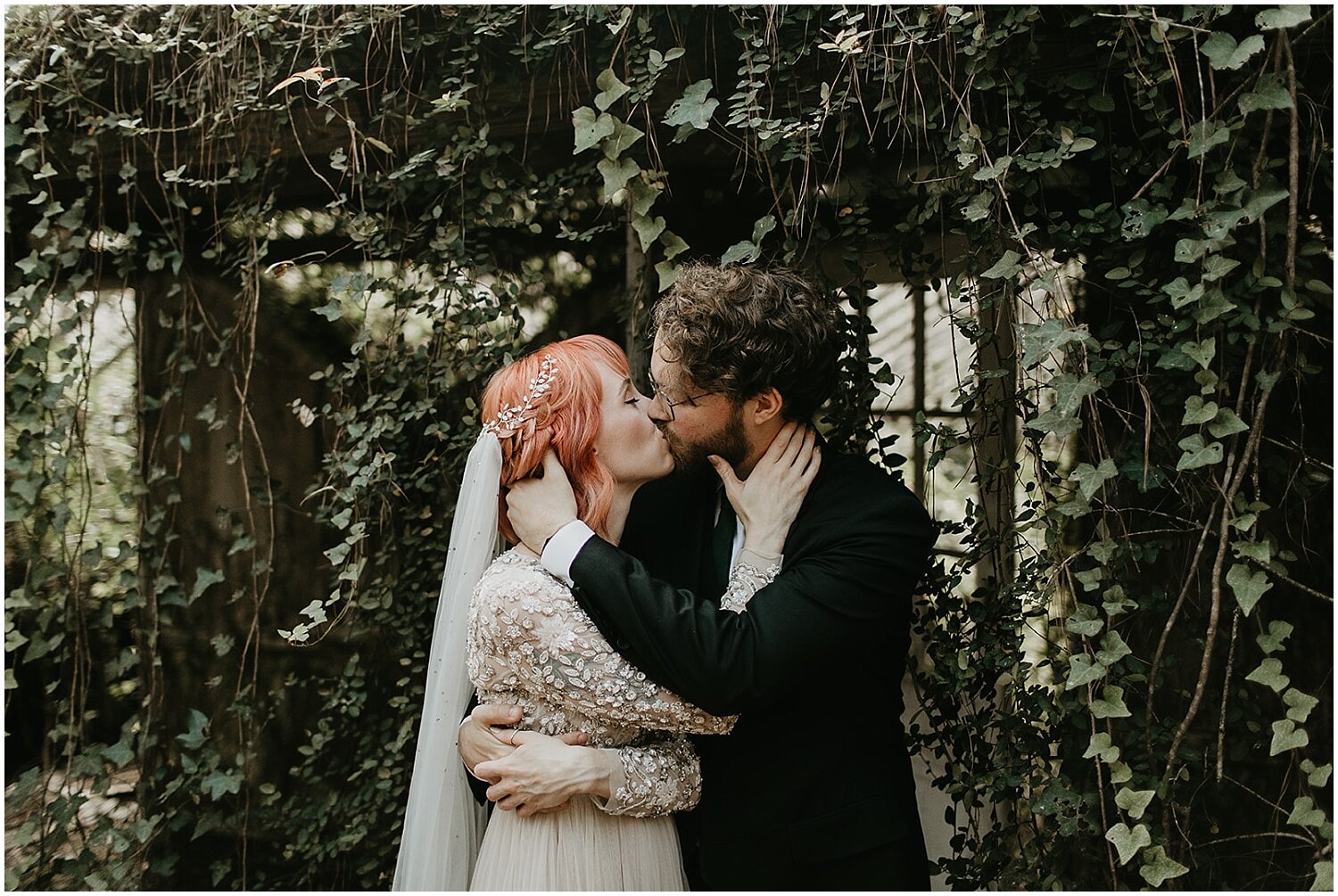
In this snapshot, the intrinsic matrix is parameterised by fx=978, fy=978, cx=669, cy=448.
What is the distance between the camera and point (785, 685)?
1758 millimetres

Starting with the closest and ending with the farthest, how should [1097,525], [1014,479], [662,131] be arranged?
[1097,525] → [1014,479] → [662,131]

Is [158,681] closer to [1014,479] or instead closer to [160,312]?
[160,312]

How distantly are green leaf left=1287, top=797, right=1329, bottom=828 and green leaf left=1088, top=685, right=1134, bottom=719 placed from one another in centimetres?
35

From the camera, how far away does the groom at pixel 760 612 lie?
5.76ft

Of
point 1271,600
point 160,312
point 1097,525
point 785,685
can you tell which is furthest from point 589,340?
point 1271,600

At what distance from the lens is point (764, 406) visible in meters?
2.05

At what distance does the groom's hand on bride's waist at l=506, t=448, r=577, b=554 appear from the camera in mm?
1918

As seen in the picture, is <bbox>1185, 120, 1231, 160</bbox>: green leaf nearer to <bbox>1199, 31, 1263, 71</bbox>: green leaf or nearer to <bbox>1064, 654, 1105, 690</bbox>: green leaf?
<bbox>1199, 31, 1263, 71</bbox>: green leaf

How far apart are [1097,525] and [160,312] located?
277 cm

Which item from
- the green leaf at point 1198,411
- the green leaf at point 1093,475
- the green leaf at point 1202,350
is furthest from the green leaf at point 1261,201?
the green leaf at point 1093,475

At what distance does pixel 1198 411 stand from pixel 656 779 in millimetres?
1274

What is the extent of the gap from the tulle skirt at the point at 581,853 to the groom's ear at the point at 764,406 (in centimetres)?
84

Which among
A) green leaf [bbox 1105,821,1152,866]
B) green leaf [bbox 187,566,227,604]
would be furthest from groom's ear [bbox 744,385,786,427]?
green leaf [bbox 187,566,227,604]

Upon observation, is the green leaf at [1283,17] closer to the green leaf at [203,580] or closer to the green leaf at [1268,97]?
the green leaf at [1268,97]
